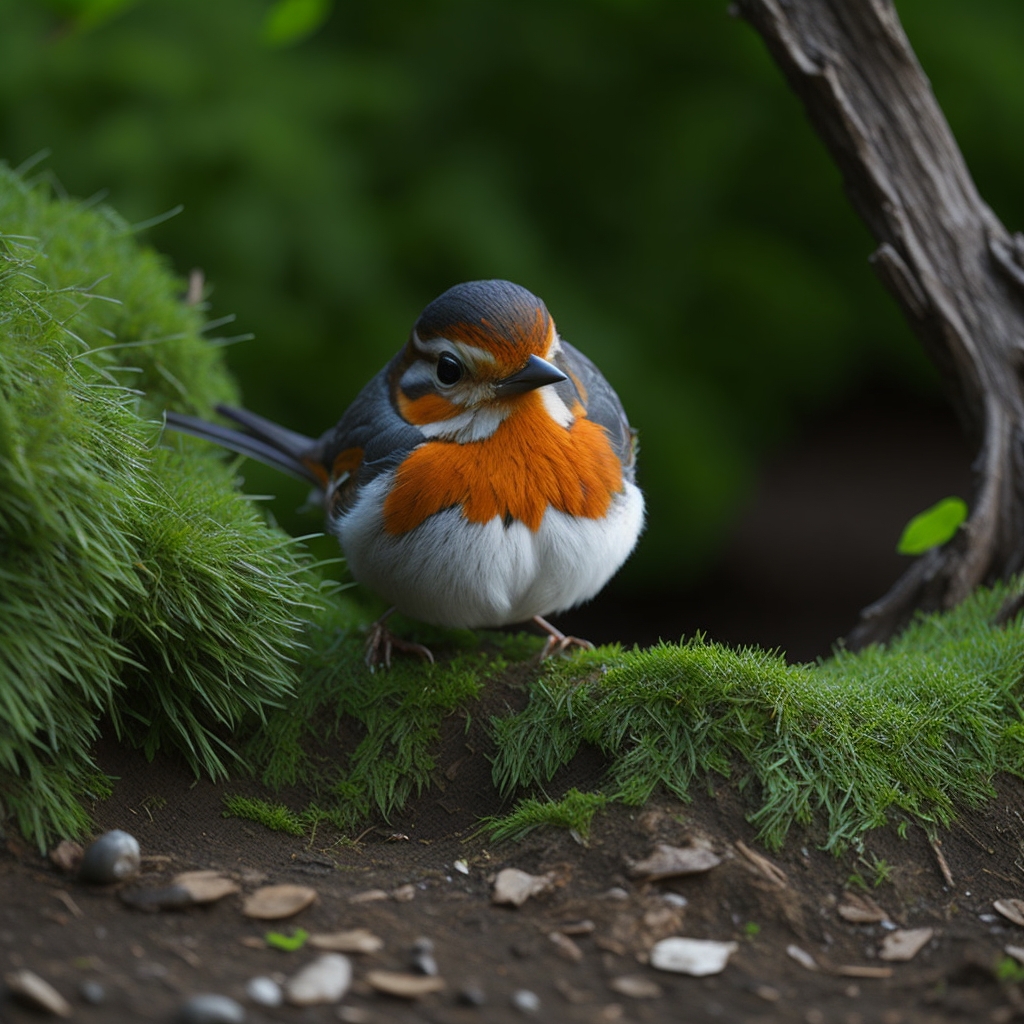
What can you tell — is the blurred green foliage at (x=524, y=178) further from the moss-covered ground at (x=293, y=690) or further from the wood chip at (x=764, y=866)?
the wood chip at (x=764, y=866)

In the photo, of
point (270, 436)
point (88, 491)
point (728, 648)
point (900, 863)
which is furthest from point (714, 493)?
point (88, 491)

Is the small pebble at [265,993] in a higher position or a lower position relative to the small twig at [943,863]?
higher

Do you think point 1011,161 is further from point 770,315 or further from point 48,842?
point 48,842

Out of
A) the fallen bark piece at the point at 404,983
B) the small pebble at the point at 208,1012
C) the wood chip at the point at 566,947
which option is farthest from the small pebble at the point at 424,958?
the small pebble at the point at 208,1012

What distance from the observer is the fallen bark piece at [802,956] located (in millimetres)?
2436

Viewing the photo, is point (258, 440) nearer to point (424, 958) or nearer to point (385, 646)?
point (385, 646)

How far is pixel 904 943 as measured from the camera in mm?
2533

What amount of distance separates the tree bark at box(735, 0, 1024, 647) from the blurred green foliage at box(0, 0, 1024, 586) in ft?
6.94

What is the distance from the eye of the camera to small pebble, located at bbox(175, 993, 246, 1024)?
77.6 inches

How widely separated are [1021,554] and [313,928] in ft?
9.73

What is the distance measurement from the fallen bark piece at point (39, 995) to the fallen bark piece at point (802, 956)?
143 centimetres

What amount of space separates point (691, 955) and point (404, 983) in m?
0.60

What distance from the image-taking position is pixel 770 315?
6867 millimetres

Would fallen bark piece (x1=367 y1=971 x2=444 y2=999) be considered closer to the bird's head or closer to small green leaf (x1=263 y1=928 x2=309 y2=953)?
small green leaf (x1=263 y1=928 x2=309 y2=953)
